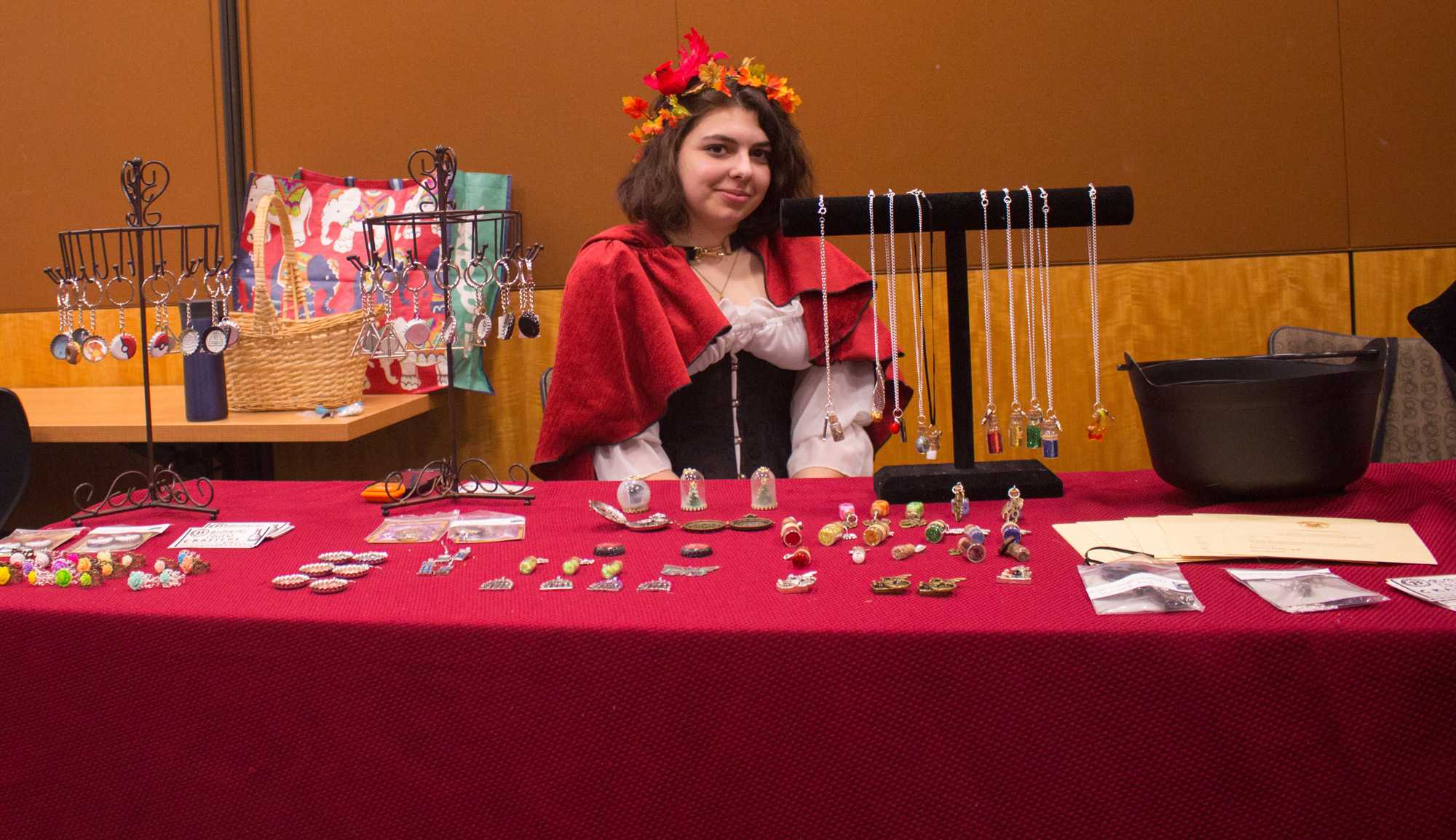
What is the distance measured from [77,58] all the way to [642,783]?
3.32m

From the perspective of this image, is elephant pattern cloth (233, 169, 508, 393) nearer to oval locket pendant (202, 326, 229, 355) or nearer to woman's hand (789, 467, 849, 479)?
woman's hand (789, 467, 849, 479)

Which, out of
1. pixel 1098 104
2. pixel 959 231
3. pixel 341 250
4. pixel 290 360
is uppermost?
pixel 1098 104

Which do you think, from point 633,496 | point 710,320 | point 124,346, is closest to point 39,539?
point 124,346

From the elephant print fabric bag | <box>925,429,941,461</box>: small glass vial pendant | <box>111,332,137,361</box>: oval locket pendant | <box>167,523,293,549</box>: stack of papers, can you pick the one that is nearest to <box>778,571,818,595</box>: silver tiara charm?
<box>925,429,941,461</box>: small glass vial pendant

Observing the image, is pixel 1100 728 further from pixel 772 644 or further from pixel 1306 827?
pixel 772 644

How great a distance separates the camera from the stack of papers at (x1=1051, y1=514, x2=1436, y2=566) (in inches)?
49.5

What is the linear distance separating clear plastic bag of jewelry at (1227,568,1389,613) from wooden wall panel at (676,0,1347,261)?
6.85ft

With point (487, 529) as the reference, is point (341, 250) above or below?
above

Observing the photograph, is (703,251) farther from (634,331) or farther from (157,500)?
(157,500)

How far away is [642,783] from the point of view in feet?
3.64

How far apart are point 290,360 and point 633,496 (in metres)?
1.47

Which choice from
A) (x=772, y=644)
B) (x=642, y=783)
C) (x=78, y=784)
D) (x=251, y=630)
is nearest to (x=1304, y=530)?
(x=772, y=644)

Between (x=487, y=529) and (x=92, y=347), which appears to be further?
(x=92, y=347)

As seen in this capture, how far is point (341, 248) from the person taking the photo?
316 centimetres
